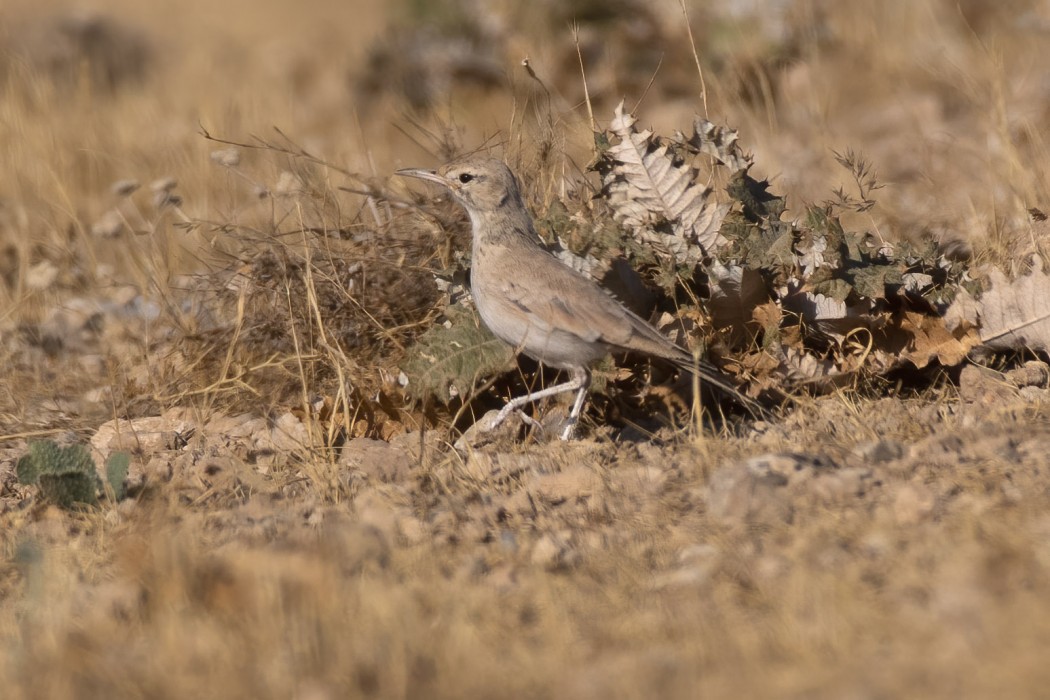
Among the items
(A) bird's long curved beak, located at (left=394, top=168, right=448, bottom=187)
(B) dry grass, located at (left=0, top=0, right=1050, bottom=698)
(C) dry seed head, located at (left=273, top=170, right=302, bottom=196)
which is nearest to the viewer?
(B) dry grass, located at (left=0, top=0, right=1050, bottom=698)

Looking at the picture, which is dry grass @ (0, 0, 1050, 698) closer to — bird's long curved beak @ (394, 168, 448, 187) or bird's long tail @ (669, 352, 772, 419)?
bird's long tail @ (669, 352, 772, 419)

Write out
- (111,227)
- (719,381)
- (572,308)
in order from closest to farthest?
(572,308) → (719,381) → (111,227)

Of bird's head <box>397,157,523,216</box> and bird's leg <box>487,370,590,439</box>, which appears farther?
bird's head <box>397,157,523,216</box>

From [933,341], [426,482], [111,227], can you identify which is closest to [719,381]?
[933,341]

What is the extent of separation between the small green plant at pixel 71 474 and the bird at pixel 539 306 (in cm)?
126

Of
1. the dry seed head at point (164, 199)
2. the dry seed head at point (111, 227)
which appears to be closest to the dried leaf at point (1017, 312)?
the dry seed head at point (164, 199)

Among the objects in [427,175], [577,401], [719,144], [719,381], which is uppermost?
[719,144]

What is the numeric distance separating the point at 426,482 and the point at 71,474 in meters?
1.13

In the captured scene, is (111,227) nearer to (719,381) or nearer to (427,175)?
(427,175)

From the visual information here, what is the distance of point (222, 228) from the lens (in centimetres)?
516

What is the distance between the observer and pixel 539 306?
14.3 feet

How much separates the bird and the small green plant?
126 centimetres

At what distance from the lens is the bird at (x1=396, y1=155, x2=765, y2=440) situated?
4.34m

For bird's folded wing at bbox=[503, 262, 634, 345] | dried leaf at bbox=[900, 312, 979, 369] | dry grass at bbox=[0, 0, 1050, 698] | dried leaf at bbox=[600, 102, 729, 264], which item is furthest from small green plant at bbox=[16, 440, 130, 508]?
dried leaf at bbox=[900, 312, 979, 369]
